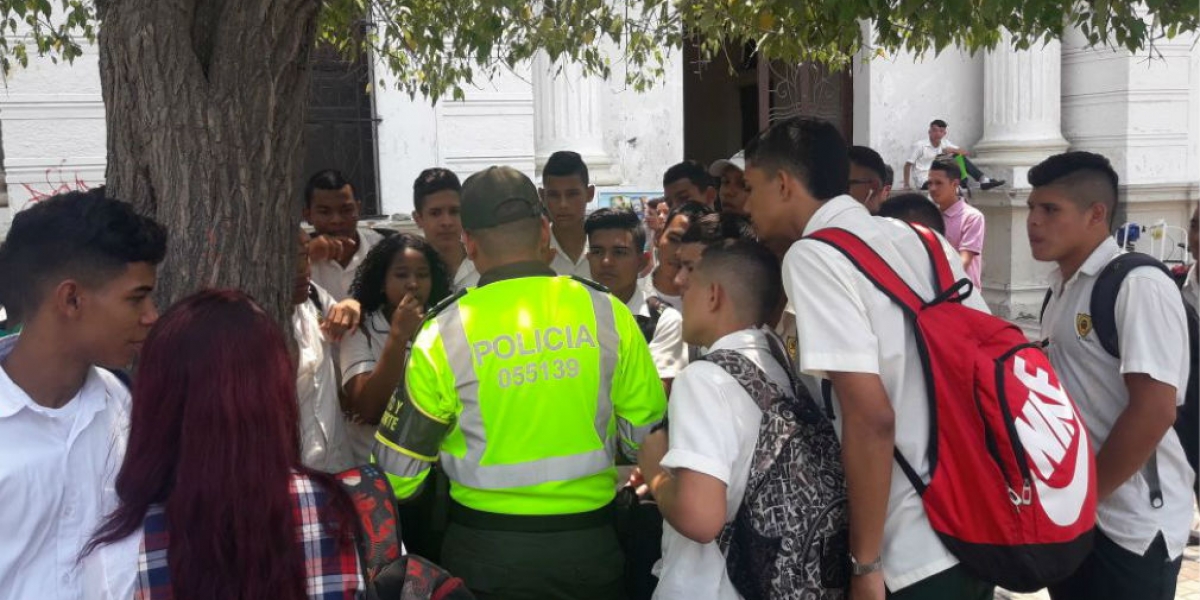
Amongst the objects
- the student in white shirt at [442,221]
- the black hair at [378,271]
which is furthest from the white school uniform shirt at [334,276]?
the black hair at [378,271]

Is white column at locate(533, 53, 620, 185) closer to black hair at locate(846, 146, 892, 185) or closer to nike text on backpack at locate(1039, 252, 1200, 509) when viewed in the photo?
black hair at locate(846, 146, 892, 185)

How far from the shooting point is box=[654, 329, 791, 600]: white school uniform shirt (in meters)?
2.09

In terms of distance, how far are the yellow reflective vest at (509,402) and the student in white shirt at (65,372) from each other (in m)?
0.61

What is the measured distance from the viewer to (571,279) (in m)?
2.48

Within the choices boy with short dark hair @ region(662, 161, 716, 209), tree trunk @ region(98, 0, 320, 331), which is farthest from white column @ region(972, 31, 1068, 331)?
tree trunk @ region(98, 0, 320, 331)

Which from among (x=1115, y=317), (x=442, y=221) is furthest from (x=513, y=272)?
(x=442, y=221)

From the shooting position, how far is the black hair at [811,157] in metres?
2.39

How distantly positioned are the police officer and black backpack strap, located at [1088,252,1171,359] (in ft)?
4.23

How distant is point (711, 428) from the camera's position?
2100mm

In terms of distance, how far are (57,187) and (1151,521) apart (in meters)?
8.34

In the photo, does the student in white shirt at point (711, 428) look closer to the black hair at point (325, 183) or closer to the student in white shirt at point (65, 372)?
the student in white shirt at point (65, 372)

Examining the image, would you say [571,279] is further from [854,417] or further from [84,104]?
[84,104]

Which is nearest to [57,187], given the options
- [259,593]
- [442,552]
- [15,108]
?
[15,108]

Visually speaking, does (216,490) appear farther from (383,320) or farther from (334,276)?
(334,276)
